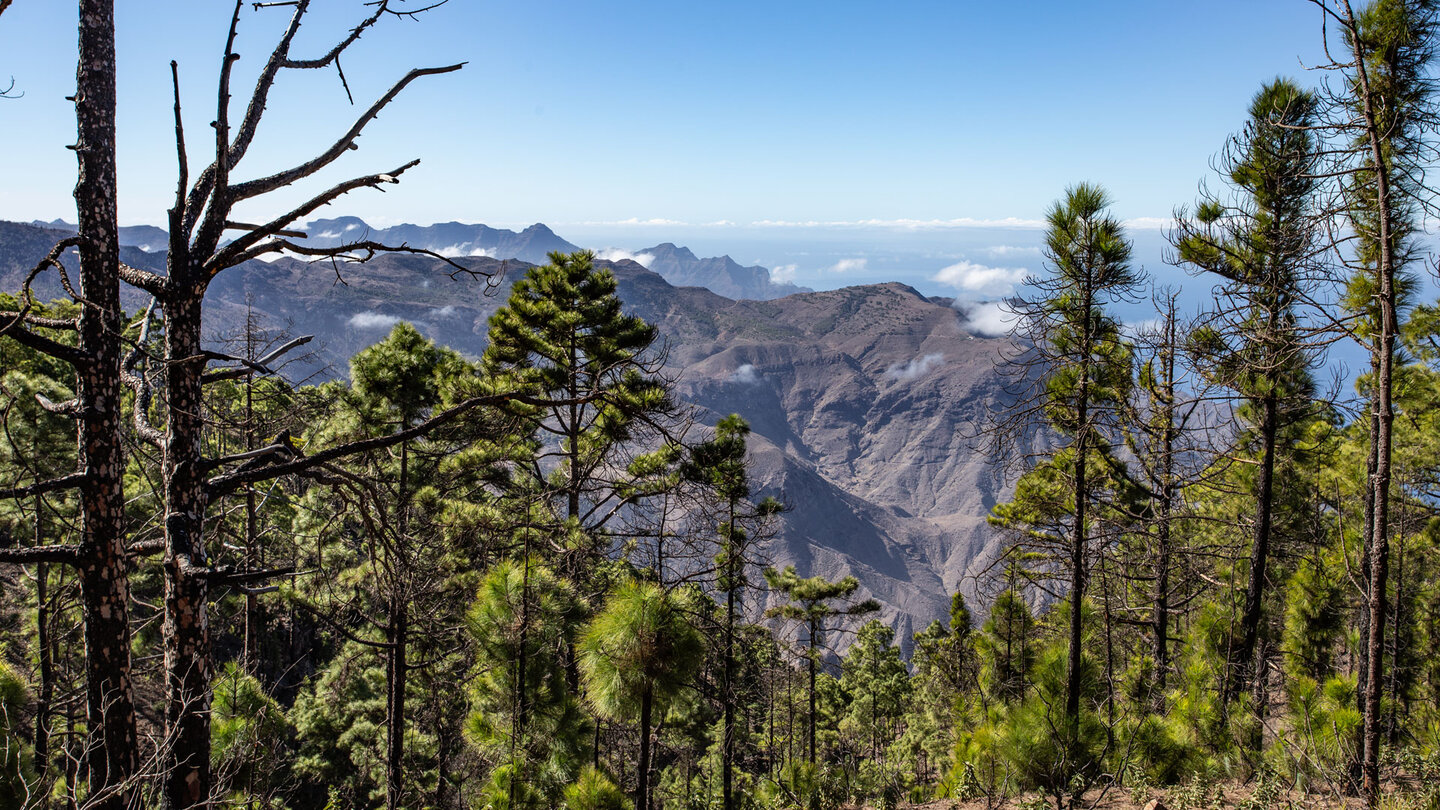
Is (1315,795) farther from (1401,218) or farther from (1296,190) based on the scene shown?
(1296,190)

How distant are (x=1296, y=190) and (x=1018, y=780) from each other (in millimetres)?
7940

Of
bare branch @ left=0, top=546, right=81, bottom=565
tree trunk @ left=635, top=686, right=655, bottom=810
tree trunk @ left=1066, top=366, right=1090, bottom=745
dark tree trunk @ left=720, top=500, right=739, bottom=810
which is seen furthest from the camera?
dark tree trunk @ left=720, top=500, right=739, bottom=810

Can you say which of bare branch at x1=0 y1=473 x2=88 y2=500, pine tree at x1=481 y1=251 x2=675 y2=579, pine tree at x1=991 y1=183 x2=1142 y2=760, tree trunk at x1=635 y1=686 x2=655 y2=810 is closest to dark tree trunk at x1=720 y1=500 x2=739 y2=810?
pine tree at x1=481 y1=251 x2=675 y2=579

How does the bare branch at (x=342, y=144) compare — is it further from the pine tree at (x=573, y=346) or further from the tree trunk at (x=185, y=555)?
the pine tree at (x=573, y=346)

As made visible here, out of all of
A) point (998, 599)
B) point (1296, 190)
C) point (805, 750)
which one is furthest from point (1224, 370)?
point (805, 750)

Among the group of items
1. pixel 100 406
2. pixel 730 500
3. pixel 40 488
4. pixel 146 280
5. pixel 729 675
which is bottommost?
pixel 729 675

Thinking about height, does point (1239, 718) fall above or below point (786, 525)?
above

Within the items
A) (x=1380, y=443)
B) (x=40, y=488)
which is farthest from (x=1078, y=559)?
(x=40, y=488)

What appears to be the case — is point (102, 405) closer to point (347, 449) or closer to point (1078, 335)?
point (347, 449)

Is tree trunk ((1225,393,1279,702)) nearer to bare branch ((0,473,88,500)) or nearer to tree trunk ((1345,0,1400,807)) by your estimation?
tree trunk ((1345,0,1400,807))

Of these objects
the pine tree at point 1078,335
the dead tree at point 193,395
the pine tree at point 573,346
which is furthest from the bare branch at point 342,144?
the pine tree at point 573,346

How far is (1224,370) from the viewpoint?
706cm

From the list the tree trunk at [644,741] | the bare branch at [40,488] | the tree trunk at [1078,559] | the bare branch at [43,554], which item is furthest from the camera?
the tree trunk at [1078,559]

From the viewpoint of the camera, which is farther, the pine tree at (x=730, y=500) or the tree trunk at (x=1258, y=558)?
the pine tree at (x=730, y=500)
